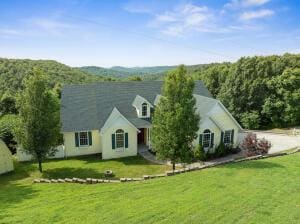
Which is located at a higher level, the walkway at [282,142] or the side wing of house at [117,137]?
the side wing of house at [117,137]

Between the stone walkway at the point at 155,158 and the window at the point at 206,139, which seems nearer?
the stone walkway at the point at 155,158

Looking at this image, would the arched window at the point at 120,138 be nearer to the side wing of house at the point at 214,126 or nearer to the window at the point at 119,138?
the window at the point at 119,138

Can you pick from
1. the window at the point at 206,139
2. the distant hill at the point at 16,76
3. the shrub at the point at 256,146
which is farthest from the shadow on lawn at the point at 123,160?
the distant hill at the point at 16,76

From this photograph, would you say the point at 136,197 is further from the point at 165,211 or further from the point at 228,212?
the point at 228,212

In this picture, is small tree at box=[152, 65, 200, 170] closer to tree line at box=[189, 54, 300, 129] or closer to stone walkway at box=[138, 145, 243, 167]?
stone walkway at box=[138, 145, 243, 167]

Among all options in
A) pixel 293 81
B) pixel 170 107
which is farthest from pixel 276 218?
pixel 293 81

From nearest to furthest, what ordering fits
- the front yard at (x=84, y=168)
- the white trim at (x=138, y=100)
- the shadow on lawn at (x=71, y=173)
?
the shadow on lawn at (x=71, y=173) < the front yard at (x=84, y=168) < the white trim at (x=138, y=100)

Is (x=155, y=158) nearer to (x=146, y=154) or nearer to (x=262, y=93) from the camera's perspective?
(x=146, y=154)

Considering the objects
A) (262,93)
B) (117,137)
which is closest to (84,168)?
(117,137)
